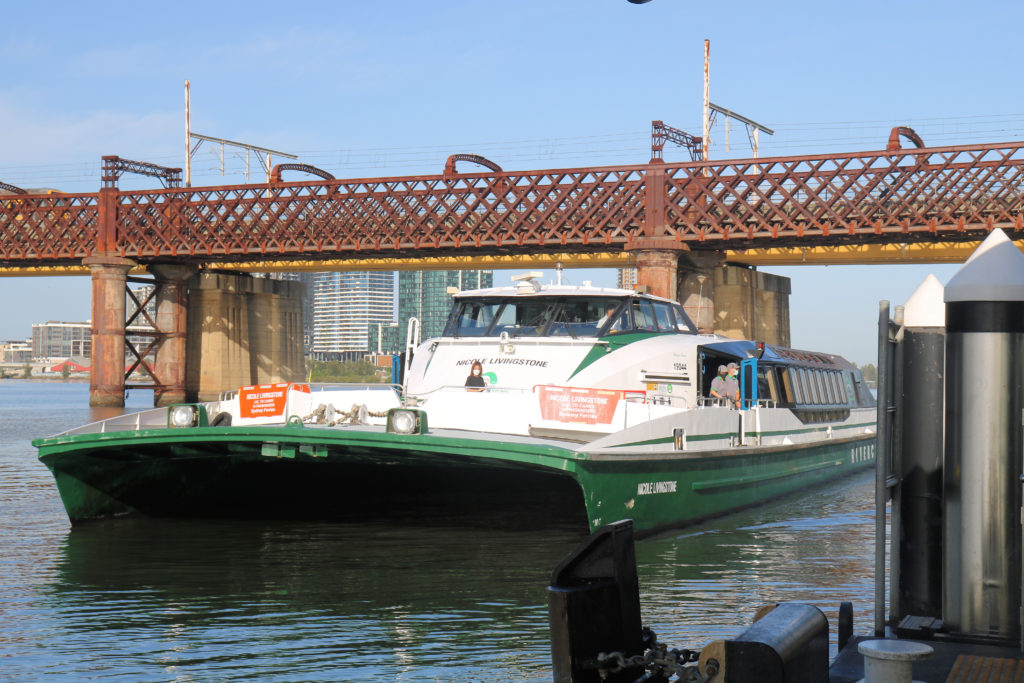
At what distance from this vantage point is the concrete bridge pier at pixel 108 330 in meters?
64.4

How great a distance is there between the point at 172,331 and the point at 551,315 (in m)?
57.2

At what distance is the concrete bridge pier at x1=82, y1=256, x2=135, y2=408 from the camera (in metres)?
64.4

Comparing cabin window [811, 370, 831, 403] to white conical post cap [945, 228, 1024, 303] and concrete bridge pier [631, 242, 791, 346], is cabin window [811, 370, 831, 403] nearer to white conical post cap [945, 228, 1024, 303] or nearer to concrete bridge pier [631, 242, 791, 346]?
white conical post cap [945, 228, 1024, 303]

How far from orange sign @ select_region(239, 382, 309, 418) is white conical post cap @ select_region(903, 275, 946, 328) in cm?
939

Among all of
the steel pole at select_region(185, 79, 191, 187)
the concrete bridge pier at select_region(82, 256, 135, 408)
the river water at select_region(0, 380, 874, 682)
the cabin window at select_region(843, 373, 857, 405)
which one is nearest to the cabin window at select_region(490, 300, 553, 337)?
the river water at select_region(0, 380, 874, 682)

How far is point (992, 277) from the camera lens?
259 inches

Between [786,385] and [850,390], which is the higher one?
[786,385]

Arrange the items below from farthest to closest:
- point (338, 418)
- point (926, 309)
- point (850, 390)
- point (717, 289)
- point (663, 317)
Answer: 1. point (717, 289)
2. point (850, 390)
3. point (663, 317)
4. point (338, 418)
5. point (926, 309)

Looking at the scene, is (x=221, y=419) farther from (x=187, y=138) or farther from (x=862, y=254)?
(x=187, y=138)

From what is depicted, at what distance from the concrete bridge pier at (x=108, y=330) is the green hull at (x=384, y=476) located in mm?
50800

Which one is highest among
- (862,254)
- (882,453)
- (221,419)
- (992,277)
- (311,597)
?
(862,254)

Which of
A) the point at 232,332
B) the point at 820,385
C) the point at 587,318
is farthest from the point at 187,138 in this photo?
the point at 587,318

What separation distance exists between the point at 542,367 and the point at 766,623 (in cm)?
1097

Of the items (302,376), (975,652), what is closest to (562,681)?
(975,652)
